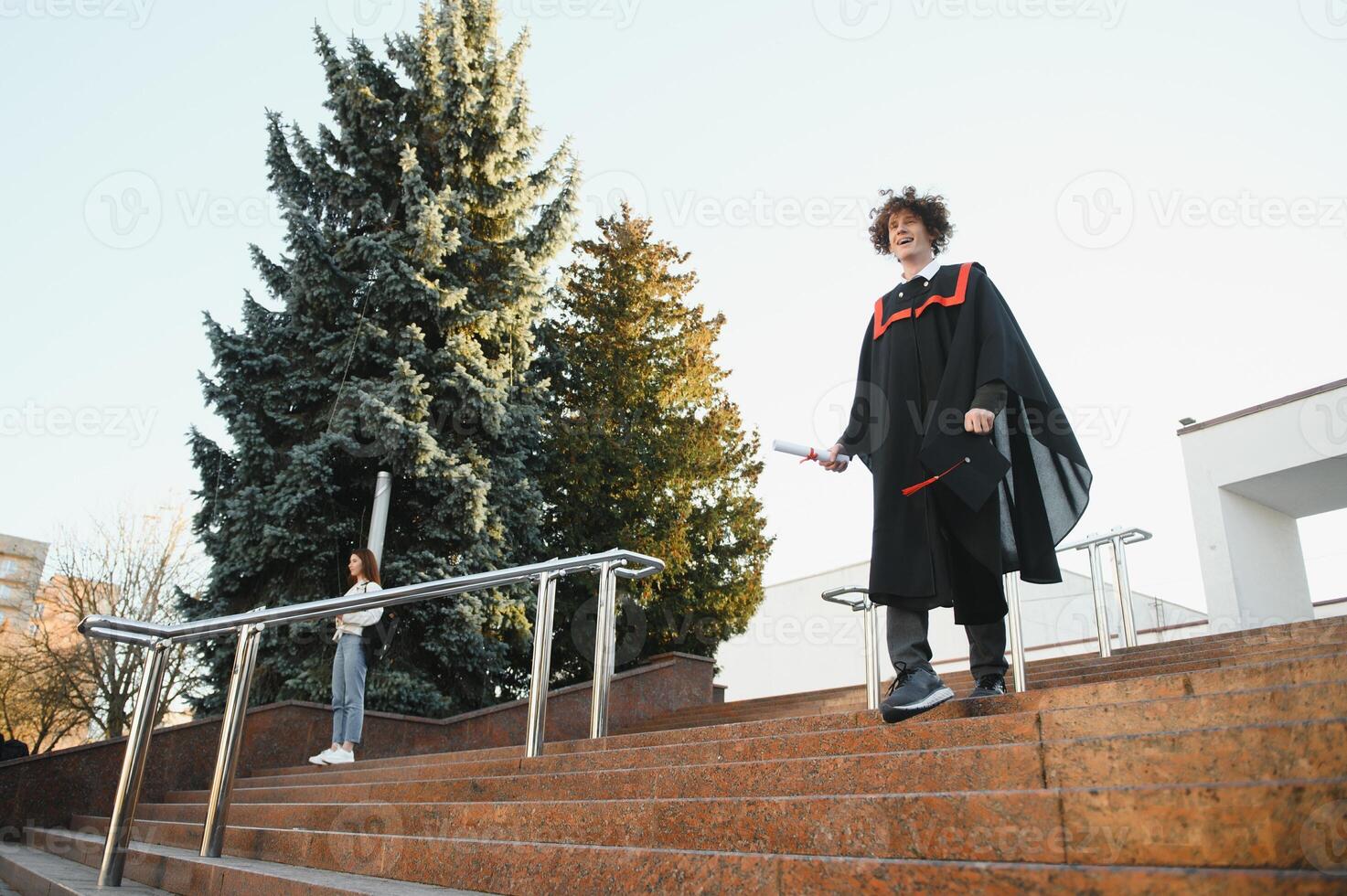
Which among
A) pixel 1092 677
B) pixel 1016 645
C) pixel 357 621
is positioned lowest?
pixel 1092 677

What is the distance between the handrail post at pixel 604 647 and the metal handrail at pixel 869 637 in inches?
59.4

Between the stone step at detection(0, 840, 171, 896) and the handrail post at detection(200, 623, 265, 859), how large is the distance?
28 cm

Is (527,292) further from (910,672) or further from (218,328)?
(910,672)

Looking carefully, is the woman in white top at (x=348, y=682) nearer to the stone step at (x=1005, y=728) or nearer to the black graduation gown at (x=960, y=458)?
the stone step at (x=1005, y=728)

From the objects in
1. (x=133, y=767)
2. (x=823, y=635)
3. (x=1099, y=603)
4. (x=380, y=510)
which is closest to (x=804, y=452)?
(x=133, y=767)

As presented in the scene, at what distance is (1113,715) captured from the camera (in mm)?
2393

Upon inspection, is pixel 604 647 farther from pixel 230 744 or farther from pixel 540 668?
pixel 230 744

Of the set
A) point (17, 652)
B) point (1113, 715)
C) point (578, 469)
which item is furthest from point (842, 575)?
point (1113, 715)

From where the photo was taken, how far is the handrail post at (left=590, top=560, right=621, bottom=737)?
17.4 feet

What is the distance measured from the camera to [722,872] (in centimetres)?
213

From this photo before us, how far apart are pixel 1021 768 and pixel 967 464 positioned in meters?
1.16

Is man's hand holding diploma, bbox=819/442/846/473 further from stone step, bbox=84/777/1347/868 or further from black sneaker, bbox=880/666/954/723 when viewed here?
stone step, bbox=84/777/1347/868

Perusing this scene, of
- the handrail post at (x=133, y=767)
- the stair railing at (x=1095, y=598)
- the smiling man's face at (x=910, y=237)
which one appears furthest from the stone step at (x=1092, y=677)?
the handrail post at (x=133, y=767)

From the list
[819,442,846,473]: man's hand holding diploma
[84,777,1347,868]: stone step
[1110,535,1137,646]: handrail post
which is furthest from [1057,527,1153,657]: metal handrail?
[84,777,1347,868]: stone step
